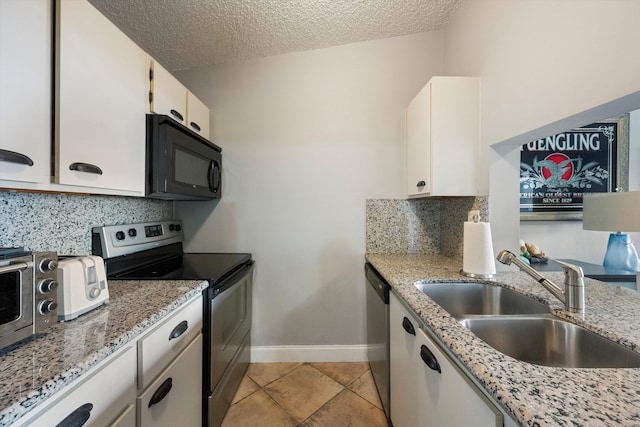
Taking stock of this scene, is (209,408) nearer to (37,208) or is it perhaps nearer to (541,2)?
(37,208)

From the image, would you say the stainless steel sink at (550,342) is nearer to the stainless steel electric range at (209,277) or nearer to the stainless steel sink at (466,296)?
the stainless steel sink at (466,296)

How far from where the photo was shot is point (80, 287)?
32.5 inches

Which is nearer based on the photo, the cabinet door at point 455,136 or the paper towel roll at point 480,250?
the paper towel roll at point 480,250

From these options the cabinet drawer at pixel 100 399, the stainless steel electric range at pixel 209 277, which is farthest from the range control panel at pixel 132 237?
the cabinet drawer at pixel 100 399

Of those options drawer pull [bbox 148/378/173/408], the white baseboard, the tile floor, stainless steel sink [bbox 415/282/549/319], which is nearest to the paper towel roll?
stainless steel sink [bbox 415/282/549/319]

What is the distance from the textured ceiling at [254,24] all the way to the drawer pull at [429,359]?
200 cm

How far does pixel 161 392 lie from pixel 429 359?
0.96m

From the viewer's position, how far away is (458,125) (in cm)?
157

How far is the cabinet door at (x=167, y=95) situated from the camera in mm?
1337

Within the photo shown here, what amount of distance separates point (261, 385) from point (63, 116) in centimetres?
188

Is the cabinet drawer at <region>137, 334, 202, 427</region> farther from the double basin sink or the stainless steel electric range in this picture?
the double basin sink

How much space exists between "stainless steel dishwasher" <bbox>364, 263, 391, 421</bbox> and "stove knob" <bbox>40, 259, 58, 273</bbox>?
134cm

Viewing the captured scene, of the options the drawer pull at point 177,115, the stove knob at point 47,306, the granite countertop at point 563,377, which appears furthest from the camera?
the drawer pull at point 177,115

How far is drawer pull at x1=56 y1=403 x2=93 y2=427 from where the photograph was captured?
22.0 inches
